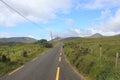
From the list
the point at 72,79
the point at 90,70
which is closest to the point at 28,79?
the point at 72,79

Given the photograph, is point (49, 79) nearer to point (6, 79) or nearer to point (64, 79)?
point (64, 79)

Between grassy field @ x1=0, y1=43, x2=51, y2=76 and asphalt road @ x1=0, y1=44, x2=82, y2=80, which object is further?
grassy field @ x1=0, y1=43, x2=51, y2=76

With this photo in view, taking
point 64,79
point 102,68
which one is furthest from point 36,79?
point 102,68

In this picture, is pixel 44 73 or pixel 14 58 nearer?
pixel 44 73

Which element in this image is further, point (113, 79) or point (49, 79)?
point (49, 79)

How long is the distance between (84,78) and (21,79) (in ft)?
12.4

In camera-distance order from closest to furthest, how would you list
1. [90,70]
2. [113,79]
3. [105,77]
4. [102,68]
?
[113,79] → [105,77] → [102,68] → [90,70]

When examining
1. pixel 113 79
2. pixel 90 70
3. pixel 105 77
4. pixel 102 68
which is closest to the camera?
pixel 113 79

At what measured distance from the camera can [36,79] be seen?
14531 mm

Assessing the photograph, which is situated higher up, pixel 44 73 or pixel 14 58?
pixel 14 58

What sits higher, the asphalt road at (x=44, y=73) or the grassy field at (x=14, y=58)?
the grassy field at (x=14, y=58)

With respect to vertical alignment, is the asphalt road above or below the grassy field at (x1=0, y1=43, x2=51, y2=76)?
below

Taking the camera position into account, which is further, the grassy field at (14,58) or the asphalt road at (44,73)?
the grassy field at (14,58)

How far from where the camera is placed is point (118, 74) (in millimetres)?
12094
